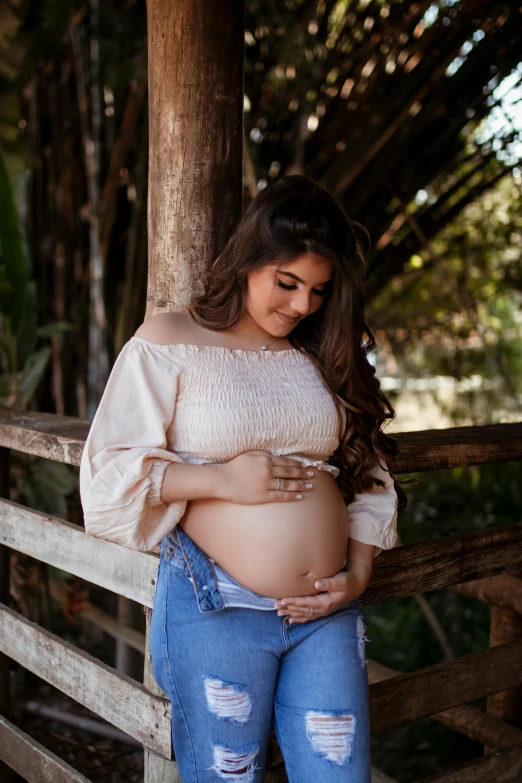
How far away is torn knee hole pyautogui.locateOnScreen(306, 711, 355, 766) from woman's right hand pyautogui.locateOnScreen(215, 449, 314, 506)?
0.38 metres

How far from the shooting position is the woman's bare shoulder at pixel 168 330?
1.44 m

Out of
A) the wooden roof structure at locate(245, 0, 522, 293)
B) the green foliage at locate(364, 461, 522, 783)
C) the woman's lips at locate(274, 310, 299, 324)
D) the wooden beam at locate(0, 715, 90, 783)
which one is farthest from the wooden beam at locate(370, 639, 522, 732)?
the wooden roof structure at locate(245, 0, 522, 293)

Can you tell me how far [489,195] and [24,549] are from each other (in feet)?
17.9

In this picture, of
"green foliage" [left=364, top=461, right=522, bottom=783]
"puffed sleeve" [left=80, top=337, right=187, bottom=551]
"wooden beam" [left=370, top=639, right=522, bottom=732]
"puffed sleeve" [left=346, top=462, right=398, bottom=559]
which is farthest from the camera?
"green foliage" [left=364, top=461, right=522, bottom=783]

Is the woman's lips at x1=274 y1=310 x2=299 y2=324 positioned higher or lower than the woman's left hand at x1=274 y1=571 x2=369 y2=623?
higher

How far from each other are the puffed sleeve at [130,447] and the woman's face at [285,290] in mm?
237

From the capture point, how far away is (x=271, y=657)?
55.1 inches

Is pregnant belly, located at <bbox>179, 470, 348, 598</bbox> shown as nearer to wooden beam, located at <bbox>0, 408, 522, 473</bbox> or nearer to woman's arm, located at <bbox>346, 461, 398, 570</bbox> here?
woman's arm, located at <bbox>346, 461, 398, 570</bbox>

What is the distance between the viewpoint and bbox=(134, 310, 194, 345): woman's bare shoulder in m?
1.44

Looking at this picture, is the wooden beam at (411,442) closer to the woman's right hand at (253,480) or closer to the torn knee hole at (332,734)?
the woman's right hand at (253,480)

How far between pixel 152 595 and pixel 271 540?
14.4 inches

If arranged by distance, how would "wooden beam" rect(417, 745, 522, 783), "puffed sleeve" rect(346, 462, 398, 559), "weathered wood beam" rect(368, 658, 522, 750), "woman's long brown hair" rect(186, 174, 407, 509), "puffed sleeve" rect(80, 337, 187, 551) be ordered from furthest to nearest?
1. "weathered wood beam" rect(368, 658, 522, 750)
2. "wooden beam" rect(417, 745, 522, 783)
3. "puffed sleeve" rect(346, 462, 398, 559)
4. "woman's long brown hair" rect(186, 174, 407, 509)
5. "puffed sleeve" rect(80, 337, 187, 551)

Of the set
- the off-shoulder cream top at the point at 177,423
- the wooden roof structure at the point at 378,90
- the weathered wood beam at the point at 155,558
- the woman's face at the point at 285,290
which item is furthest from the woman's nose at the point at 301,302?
the wooden roof structure at the point at 378,90

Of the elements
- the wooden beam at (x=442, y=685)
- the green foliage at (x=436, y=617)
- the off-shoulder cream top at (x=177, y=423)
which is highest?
the off-shoulder cream top at (x=177, y=423)
